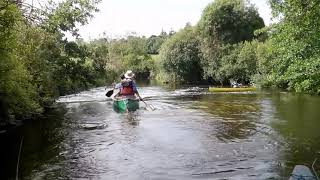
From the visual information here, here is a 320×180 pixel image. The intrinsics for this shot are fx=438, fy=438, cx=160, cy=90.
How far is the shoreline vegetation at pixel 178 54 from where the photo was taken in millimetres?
13617

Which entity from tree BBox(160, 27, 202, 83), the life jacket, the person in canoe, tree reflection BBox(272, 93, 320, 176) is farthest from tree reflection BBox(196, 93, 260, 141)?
tree BBox(160, 27, 202, 83)

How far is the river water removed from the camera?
12414 mm

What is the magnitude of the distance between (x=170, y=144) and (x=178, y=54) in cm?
4954

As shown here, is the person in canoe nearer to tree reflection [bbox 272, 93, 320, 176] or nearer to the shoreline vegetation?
the shoreline vegetation

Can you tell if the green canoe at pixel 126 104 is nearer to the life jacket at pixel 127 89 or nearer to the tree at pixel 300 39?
the life jacket at pixel 127 89

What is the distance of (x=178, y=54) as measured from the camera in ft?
214

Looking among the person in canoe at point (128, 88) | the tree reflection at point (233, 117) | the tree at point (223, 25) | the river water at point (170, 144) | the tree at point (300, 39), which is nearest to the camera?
the river water at point (170, 144)

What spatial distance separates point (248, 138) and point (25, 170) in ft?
28.4

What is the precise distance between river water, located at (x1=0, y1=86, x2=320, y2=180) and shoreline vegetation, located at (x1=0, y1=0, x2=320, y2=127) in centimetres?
202

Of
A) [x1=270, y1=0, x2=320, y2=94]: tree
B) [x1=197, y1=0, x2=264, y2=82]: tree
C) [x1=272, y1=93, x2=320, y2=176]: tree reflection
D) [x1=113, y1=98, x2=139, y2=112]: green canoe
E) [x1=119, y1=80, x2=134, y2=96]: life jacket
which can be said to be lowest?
[x1=272, y1=93, x2=320, y2=176]: tree reflection

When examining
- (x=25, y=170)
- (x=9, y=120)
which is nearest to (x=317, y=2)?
(x=25, y=170)

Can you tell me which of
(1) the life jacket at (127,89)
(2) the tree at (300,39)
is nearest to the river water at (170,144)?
(1) the life jacket at (127,89)

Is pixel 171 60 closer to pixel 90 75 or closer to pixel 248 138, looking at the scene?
pixel 90 75

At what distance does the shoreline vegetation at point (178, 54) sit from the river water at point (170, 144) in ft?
6.64
